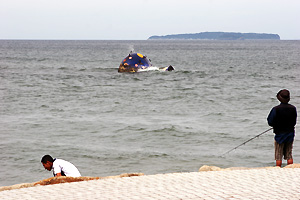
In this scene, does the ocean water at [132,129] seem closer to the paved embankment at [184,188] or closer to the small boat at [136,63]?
the paved embankment at [184,188]

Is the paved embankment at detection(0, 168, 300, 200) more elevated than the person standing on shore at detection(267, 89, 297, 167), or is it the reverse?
the person standing on shore at detection(267, 89, 297, 167)

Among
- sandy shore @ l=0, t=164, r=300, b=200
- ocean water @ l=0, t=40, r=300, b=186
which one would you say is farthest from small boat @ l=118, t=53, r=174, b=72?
sandy shore @ l=0, t=164, r=300, b=200

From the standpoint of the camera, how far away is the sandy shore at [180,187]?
6.14 meters

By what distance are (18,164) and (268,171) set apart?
6915 millimetres

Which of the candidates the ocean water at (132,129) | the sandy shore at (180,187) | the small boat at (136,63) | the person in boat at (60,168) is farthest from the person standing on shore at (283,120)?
the small boat at (136,63)

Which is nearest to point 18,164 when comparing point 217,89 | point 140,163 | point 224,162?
point 140,163

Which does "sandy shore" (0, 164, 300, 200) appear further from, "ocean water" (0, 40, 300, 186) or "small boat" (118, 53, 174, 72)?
"small boat" (118, 53, 174, 72)

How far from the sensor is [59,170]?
7660 millimetres

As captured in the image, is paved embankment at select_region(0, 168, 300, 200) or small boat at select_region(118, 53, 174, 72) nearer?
paved embankment at select_region(0, 168, 300, 200)

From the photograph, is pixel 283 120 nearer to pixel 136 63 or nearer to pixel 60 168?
pixel 60 168

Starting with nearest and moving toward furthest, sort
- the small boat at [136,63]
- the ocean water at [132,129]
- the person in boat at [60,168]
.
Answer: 1. the person in boat at [60,168]
2. the ocean water at [132,129]
3. the small boat at [136,63]

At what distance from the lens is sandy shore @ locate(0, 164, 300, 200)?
614cm

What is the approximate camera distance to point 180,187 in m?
6.54

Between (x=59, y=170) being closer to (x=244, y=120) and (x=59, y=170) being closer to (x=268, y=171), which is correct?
(x=268, y=171)
